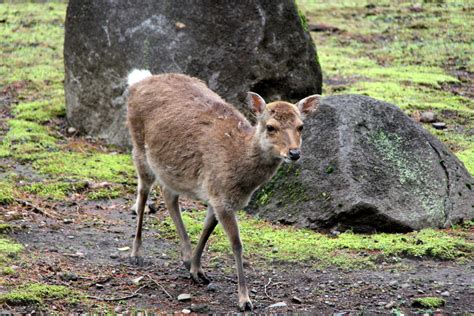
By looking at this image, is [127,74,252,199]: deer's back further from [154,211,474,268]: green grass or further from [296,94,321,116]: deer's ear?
[154,211,474,268]: green grass

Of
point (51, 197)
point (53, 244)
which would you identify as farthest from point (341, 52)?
point (53, 244)

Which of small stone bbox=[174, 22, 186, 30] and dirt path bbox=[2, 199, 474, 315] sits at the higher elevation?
small stone bbox=[174, 22, 186, 30]

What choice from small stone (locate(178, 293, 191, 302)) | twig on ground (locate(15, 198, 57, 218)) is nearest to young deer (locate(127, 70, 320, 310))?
small stone (locate(178, 293, 191, 302))

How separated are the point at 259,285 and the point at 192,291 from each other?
0.62 m

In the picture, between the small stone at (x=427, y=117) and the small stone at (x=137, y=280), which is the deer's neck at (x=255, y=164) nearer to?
the small stone at (x=137, y=280)

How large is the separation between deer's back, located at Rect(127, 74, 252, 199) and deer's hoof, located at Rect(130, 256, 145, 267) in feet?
2.51

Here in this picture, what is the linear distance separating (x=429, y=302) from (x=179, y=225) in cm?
254

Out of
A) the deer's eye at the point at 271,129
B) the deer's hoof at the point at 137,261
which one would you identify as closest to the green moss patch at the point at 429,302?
the deer's eye at the point at 271,129

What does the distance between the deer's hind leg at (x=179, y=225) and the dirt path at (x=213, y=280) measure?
6.4 inches

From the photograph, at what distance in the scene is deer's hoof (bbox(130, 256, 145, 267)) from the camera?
25.2ft

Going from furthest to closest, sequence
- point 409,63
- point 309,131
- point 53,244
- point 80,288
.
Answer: point 409,63
point 309,131
point 53,244
point 80,288

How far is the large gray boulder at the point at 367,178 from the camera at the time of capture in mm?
8609

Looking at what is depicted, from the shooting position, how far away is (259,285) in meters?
7.28

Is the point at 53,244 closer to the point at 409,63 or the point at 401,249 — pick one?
the point at 401,249
